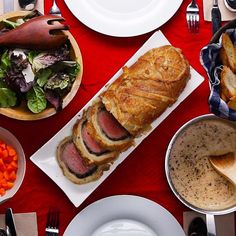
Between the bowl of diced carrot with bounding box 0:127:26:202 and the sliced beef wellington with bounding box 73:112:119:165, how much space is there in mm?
158

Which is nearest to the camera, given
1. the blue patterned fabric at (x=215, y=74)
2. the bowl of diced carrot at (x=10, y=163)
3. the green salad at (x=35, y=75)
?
the blue patterned fabric at (x=215, y=74)

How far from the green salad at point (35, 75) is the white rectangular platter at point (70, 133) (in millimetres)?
134

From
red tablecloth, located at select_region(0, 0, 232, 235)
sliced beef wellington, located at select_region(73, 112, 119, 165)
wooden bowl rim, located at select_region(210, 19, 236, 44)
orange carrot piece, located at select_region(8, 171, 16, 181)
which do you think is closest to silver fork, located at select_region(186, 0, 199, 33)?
red tablecloth, located at select_region(0, 0, 232, 235)

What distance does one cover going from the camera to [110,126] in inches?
63.1

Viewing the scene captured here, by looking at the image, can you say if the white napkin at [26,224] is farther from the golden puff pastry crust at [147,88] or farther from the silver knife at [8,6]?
the silver knife at [8,6]

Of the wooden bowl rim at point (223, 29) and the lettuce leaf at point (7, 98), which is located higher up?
the wooden bowl rim at point (223, 29)

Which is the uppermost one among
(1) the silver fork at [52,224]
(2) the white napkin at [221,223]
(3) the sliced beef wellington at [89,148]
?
(3) the sliced beef wellington at [89,148]

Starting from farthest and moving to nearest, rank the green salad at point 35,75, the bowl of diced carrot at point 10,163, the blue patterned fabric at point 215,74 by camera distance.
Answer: the bowl of diced carrot at point 10,163
the green salad at point 35,75
the blue patterned fabric at point 215,74

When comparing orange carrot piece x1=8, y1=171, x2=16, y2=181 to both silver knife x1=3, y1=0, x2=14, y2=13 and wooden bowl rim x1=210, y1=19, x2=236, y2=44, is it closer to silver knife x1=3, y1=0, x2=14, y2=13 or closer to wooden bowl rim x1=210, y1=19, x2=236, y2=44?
silver knife x1=3, y1=0, x2=14, y2=13

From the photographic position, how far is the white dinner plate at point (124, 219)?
164cm

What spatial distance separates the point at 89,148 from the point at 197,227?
38 centimetres

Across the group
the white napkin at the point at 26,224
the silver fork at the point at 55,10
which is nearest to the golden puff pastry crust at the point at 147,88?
the silver fork at the point at 55,10

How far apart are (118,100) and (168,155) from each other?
8.6 inches

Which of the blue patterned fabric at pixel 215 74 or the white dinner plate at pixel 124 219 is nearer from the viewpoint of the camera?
the blue patterned fabric at pixel 215 74
